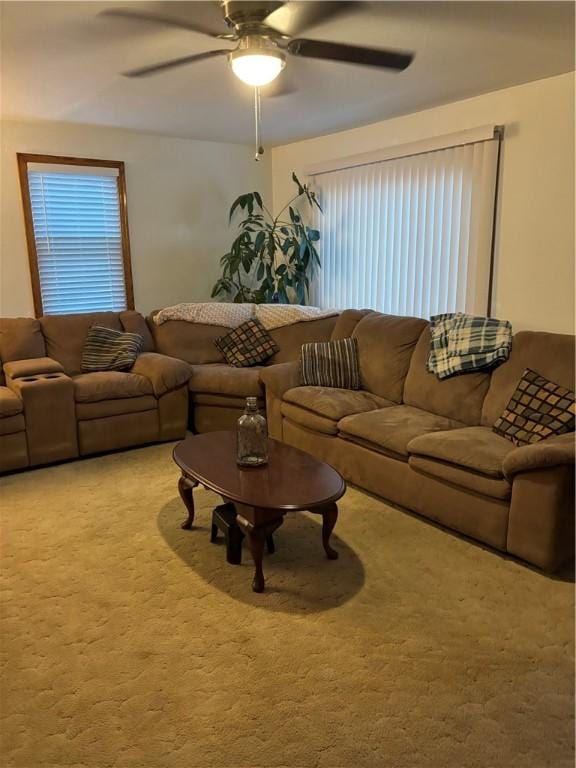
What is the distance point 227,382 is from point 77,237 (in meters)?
1.91

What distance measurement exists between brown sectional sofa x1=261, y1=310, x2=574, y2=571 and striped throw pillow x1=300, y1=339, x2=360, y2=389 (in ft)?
0.22

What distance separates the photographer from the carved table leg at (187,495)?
9.87 feet

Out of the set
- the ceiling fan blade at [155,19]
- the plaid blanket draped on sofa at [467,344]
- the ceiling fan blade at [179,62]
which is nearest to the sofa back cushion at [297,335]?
the plaid blanket draped on sofa at [467,344]

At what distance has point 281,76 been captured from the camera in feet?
11.0

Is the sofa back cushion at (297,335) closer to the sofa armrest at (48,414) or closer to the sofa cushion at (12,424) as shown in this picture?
the sofa armrest at (48,414)

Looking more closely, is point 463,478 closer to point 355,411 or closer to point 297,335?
point 355,411

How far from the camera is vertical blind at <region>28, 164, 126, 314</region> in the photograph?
4859 mm

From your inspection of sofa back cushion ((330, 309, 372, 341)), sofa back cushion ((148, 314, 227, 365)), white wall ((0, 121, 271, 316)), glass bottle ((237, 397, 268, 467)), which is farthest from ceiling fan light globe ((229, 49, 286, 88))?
white wall ((0, 121, 271, 316))

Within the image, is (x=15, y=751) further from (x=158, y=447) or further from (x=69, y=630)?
(x=158, y=447)

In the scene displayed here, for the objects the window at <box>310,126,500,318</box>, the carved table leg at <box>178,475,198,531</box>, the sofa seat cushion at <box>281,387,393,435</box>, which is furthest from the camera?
the window at <box>310,126,500,318</box>

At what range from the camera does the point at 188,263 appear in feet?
18.7

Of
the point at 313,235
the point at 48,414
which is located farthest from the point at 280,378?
the point at 313,235

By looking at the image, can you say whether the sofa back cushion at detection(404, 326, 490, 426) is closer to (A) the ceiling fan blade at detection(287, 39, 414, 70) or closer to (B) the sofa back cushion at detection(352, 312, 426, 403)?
(B) the sofa back cushion at detection(352, 312, 426, 403)

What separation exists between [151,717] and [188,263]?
445 centimetres
